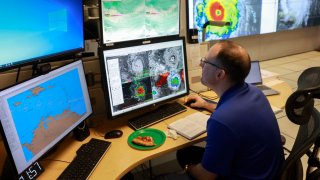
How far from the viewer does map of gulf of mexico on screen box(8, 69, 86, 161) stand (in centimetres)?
112

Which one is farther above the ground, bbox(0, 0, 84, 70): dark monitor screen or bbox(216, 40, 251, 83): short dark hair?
bbox(0, 0, 84, 70): dark monitor screen

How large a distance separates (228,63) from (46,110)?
2.94 feet

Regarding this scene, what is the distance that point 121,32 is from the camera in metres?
1.77

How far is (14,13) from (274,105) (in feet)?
5.53

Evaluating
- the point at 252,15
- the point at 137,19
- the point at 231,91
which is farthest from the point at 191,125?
the point at 252,15

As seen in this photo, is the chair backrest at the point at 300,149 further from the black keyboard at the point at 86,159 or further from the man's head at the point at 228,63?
the black keyboard at the point at 86,159

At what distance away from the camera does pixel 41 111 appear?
1.22 meters

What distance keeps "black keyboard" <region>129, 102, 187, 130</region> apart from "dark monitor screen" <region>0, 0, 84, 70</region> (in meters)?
0.56

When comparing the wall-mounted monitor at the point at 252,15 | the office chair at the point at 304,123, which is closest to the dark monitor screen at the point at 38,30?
the office chair at the point at 304,123

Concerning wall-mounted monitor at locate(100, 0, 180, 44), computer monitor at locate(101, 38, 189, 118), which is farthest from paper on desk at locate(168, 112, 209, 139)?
wall-mounted monitor at locate(100, 0, 180, 44)

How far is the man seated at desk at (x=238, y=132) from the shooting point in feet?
3.75

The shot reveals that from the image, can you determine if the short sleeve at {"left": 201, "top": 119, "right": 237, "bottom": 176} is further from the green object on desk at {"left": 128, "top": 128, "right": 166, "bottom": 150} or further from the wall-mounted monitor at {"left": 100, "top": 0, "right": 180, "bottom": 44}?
the wall-mounted monitor at {"left": 100, "top": 0, "right": 180, "bottom": 44}

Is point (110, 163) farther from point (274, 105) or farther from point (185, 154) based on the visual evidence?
point (274, 105)

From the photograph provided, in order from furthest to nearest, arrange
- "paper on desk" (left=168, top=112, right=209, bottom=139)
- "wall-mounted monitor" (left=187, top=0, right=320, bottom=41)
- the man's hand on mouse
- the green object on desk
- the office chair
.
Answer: "wall-mounted monitor" (left=187, top=0, right=320, bottom=41)
the man's hand on mouse
"paper on desk" (left=168, top=112, right=209, bottom=139)
the green object on desk
the office chair
